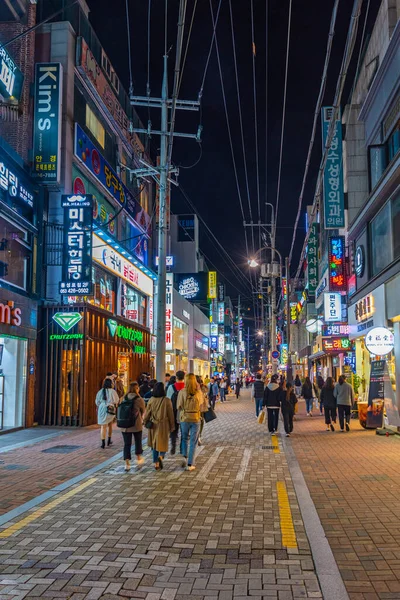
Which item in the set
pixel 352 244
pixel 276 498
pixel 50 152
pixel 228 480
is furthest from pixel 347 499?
pixel 352 244

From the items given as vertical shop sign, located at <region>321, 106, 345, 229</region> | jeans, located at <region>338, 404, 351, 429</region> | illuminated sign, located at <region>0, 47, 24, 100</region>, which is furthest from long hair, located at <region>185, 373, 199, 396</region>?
vertical shop sign, located at <region>321, 106, 345, 229</region>

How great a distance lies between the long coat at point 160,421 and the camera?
10047 mm

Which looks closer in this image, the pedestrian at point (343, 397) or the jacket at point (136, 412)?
the jacket at point (136, 412)

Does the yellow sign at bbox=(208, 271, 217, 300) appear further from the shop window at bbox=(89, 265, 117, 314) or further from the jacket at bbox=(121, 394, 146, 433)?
the jacket at bbox=(121, 394, 146, 433)

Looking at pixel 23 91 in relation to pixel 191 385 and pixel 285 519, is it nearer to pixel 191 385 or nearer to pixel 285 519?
pixel 191 385

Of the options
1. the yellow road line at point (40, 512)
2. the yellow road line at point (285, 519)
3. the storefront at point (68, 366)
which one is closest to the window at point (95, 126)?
the storefront at point (68, 366)

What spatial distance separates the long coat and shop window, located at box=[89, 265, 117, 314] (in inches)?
458

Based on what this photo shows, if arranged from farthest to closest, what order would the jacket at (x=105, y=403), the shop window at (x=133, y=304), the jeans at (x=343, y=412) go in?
the shop window at (x=133, y=304) < the jeans at (x=343, y=412) < the jacket at (x=105, y=403)

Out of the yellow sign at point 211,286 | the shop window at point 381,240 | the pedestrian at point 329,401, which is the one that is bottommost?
the pedestrian at point 329,401

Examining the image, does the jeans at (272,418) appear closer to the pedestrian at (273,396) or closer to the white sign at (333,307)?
the pedestrian at (273,396)

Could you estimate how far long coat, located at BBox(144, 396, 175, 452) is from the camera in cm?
1005

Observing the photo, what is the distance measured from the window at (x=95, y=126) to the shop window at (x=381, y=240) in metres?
11.8

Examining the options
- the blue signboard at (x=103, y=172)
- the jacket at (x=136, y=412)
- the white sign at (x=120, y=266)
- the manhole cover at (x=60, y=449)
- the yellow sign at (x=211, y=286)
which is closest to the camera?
the jacket at (x=136, y=412)

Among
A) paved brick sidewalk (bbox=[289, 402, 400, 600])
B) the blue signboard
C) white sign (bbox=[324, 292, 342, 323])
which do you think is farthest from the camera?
white sign (bbox=[324, 292, 342, 323])
